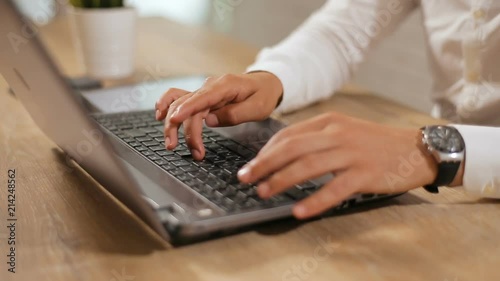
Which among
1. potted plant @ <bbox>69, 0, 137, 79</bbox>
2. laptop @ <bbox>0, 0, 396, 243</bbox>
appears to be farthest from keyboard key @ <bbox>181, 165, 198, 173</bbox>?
potted plant @ <bbox>69, 0, 137, 79</bbox>

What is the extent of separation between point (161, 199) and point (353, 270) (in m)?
0.21

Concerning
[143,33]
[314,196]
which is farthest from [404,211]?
[143,33]

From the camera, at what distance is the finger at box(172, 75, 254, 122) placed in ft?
2.84

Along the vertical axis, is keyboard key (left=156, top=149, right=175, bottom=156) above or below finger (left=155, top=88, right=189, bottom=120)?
below

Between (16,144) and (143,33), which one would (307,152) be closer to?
(16,144)

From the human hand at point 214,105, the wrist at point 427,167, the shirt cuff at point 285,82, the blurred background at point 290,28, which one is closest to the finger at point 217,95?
the human hand at point 214,105

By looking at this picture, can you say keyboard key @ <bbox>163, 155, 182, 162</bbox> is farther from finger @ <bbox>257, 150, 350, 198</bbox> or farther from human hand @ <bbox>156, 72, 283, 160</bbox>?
finger @ <bbox>257, 150, 350, 198</bbox>

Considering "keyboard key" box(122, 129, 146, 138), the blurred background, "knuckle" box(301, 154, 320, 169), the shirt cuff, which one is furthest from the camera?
the blurred background

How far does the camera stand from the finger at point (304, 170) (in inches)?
27.5

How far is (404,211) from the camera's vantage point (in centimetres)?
78

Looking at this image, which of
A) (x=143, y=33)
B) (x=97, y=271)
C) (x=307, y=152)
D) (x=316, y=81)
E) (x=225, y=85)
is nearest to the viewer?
(x=97, y=271)

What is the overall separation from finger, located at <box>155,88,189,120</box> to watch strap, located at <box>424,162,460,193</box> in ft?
1.19

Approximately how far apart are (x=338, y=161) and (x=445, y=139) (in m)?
0.17

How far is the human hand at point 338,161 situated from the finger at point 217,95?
16 cm
